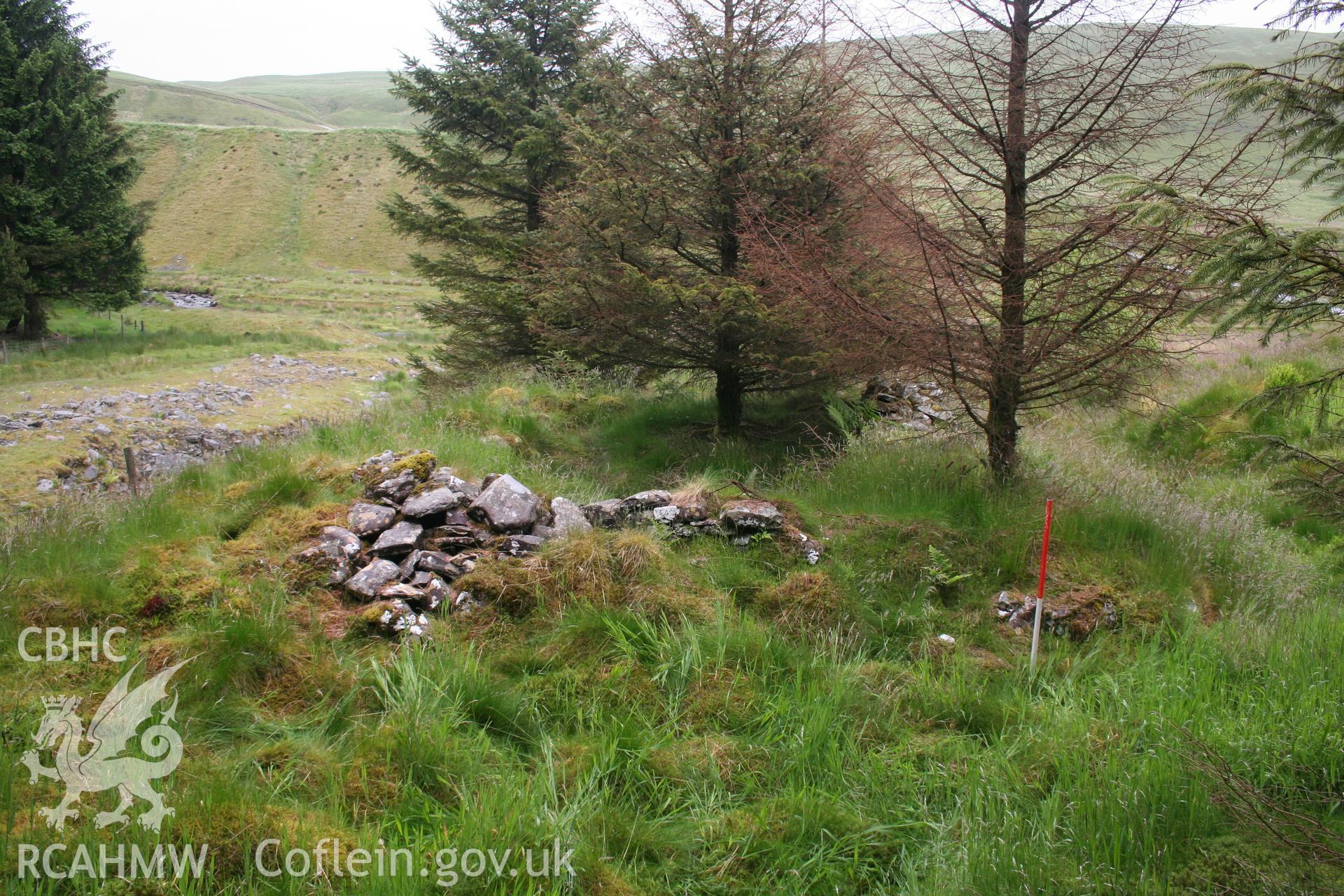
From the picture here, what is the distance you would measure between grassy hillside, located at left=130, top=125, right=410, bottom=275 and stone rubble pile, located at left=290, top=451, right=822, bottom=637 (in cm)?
5414

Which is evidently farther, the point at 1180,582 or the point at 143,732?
the point at 1180,582

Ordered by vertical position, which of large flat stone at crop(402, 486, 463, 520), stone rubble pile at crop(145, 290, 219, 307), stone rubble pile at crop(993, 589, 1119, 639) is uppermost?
stone rubble pile at crop(145, 290, 219, 307)

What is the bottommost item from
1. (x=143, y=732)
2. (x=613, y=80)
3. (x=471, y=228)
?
(x=143, y=732)

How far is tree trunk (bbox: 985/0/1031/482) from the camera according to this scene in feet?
19.3

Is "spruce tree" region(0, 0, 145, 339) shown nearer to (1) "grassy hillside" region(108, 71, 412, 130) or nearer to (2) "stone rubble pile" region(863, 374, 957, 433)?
(2) "stone rubble pile" region(863, 374, 957, 433)

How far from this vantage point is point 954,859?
2.79 meters

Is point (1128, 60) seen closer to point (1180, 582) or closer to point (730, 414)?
point (1180, 582)

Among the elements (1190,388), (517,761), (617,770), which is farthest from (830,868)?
(1190,388)

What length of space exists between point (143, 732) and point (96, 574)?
165 cm

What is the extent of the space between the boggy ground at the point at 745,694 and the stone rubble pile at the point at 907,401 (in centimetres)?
338

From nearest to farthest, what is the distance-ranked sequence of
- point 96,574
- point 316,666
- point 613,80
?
1. point 316,666
2. point 96,574
3. point 613,80

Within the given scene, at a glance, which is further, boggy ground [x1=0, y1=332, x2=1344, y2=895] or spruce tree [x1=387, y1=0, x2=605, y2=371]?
spruce tree [x1=387, y1=0, x2=605, y2=371]

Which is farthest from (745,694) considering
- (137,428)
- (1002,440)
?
(137,428)

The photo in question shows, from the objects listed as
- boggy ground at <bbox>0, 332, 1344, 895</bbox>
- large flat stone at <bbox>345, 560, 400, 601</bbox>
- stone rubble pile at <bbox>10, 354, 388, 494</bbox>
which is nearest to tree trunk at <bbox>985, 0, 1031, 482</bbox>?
boggy ground at <bbox>0, 332, 1344, 895</bbox>
